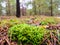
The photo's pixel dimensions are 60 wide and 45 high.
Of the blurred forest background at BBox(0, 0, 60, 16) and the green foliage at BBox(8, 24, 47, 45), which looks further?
the blurred forest background at BBox(0, 0, 60, 16)

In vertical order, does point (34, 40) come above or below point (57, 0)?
below

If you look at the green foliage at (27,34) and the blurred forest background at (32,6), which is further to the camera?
the blurred forest background at (32,6)

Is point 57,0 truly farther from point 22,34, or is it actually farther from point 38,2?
point 22,34

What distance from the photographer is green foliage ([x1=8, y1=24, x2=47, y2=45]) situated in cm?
322

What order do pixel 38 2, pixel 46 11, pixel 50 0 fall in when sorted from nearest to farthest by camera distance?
pixel 50 0 → pixel 38 2 → pixel 46 11

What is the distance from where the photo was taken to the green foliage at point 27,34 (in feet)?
10.6

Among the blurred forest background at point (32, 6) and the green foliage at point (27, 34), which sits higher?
the blurred forest background at point (32, 6)

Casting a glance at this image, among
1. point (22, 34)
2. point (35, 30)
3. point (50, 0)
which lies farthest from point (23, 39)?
point (50, 0)

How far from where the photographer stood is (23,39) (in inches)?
126

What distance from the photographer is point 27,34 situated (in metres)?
3.25

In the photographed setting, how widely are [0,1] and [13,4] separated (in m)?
1.65

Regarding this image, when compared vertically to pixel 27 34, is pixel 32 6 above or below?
above

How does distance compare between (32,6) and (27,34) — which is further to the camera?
(32,6)

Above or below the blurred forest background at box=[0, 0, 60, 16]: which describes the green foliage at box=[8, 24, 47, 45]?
below
